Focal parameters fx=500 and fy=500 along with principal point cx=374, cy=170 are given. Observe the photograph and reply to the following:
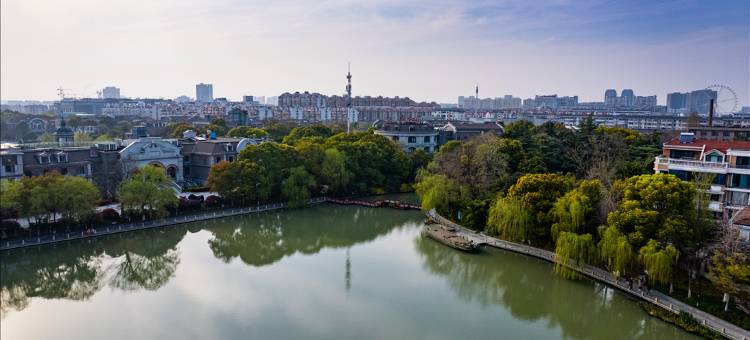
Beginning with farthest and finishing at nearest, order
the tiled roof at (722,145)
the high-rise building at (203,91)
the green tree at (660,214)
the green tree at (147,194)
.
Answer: the high-rise building at (203,91), the green tree at (147,194), the tiled roof at (722,145), the green tree at (660,214)

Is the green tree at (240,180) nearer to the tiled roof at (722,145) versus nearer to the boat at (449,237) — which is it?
the boat at (449,237)

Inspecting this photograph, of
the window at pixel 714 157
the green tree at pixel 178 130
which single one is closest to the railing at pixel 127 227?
the window at pixel 714 157

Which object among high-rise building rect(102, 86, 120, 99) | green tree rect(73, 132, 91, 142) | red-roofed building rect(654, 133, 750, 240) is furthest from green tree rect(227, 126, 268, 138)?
high-rise building rect(102, 86, 120, 99)

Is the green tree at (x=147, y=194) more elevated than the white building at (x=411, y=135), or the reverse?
the white building at (x=411, y=135)

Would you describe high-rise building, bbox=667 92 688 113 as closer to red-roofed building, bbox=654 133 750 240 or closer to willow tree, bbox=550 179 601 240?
red-roofed building, bbox=654 133 750 240

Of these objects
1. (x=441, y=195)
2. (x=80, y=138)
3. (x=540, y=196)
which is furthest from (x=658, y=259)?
(x=80, y=138)

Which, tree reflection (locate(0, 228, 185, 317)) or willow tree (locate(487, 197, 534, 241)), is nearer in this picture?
tree reflection (locate(0, 228, 185, 317))
